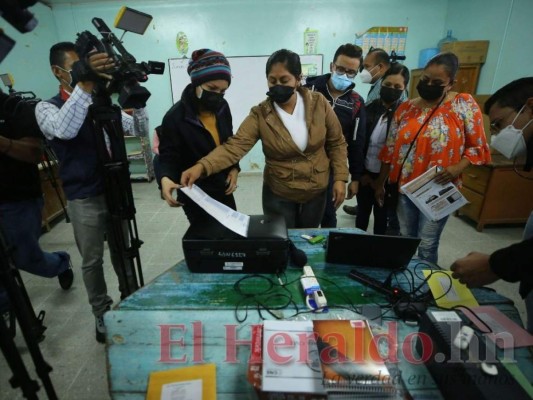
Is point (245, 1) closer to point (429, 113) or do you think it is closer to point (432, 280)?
point (429, 113)

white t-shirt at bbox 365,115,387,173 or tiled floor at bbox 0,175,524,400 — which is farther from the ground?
white t-shirt at bbox 365,115,387,173

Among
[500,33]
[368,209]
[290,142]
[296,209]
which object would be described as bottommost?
[368,209]

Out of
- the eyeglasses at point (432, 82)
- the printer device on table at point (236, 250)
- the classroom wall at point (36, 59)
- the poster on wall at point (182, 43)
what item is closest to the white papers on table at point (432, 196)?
the eyeglasses at point (432, 82)

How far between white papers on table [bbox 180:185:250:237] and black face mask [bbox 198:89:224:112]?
0.45 metres

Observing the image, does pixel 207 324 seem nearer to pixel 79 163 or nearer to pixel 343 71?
pixel 79 163

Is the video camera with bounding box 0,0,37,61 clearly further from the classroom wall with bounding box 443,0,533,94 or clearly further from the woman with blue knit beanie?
the classroom wall with bounding box 443,0,533,94

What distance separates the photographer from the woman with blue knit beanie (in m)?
1.29

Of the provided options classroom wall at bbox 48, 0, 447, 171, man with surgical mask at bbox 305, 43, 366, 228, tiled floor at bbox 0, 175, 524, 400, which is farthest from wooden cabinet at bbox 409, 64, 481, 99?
man with surgical mask at bbox 305, 43, 366, 228

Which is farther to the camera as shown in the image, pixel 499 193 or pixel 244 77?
pixel 244 77

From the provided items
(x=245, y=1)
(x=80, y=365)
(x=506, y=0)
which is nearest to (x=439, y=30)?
(x=506, y=0)

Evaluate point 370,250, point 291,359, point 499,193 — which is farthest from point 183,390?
point 499,193

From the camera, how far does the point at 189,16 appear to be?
394 centimetres

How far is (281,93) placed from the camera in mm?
1357

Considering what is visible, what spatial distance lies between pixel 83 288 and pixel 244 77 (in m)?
3.39
